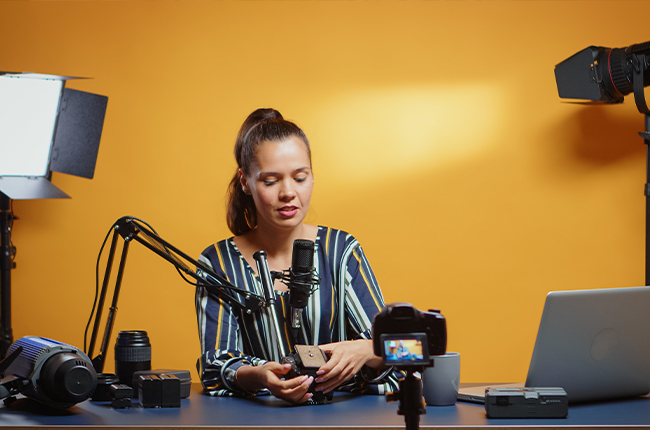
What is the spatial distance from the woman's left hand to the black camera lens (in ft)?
1.30

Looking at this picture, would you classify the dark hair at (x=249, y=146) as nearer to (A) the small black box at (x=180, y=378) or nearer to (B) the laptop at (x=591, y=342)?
(A) the small black box at (x=180, y=378)

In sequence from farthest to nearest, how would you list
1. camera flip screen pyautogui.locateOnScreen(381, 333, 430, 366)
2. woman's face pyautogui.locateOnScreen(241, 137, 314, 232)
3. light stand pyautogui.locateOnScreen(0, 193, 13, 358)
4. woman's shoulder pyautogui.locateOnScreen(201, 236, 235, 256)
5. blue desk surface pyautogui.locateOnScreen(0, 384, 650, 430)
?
light stand pyautogui.locateOnScreen(0, 193, 13, 358) < woman's shoulder pyautogui.locateOnScreen(201, 236, 235, 256) < woman's face pyautogui.locateOnScreen(241, 137, 314, 232) < blue desk surface pyautogui.locateOnScreen(0, 384, 650, 430) < camera flip screen pyautogui.locateOnScreen(381, 333, 430, 366)

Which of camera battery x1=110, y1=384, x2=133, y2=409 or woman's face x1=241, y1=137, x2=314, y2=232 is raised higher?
woman's face x1=241, y1=137, x2=314, y2=232

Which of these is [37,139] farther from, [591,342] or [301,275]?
[591,342]

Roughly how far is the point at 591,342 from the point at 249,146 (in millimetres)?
960

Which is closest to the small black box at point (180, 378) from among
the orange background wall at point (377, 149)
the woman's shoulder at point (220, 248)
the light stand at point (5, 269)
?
the woman's shoulder at point (220, 248)

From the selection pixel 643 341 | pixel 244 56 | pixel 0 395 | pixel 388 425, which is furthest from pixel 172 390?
pixel 244 56

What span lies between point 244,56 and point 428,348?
2712 mm

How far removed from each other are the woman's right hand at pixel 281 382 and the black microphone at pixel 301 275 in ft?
0.47

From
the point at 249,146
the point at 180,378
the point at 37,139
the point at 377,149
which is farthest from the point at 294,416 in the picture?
the point at 377,149

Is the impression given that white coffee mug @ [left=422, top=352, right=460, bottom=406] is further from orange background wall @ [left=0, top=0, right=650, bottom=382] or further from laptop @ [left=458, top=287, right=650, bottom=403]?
orange background wall @ [left=0, top=0, right=650, bottom=382]

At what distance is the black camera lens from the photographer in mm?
1443

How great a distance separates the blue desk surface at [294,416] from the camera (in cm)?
109

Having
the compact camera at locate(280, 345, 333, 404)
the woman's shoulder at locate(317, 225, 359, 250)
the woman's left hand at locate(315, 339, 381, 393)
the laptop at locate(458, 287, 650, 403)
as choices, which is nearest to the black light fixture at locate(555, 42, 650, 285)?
the woman's shoulder at locate(317, 225, 359, 250)
